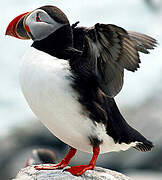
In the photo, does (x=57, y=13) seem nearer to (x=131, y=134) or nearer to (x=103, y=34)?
(x=103, y=34)

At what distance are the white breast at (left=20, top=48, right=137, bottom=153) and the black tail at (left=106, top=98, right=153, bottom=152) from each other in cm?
25

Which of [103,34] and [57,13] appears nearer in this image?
[103,34]

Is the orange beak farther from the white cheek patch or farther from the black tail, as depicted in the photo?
the black tail

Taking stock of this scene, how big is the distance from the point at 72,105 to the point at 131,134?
0.78 m

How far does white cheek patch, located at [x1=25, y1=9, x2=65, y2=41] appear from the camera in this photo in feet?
15.3

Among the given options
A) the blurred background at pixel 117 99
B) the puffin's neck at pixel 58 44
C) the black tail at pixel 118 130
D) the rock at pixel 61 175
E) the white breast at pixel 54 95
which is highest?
the puffin's neck at pixel 58 44

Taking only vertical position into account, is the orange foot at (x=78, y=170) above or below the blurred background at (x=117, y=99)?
above

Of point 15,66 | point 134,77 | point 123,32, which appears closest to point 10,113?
point 15,66

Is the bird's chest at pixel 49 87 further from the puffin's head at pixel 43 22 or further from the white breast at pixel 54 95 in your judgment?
the puffin's head at pixel 43 22

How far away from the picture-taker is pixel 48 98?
4.48 m

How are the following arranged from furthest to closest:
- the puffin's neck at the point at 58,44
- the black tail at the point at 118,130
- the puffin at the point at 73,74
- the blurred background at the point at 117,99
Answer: the blurred background at the point at 117,99 → the black tail at the point at 118,130 → the puffin's neck at the point at 58,44 → the puffin at the point at 73,74

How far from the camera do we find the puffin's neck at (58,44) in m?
4.64

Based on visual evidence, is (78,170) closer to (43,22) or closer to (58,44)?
(58,44)

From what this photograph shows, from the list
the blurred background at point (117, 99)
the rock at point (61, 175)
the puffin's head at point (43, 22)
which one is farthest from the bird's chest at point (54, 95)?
the blurred background at point (117, 99)
